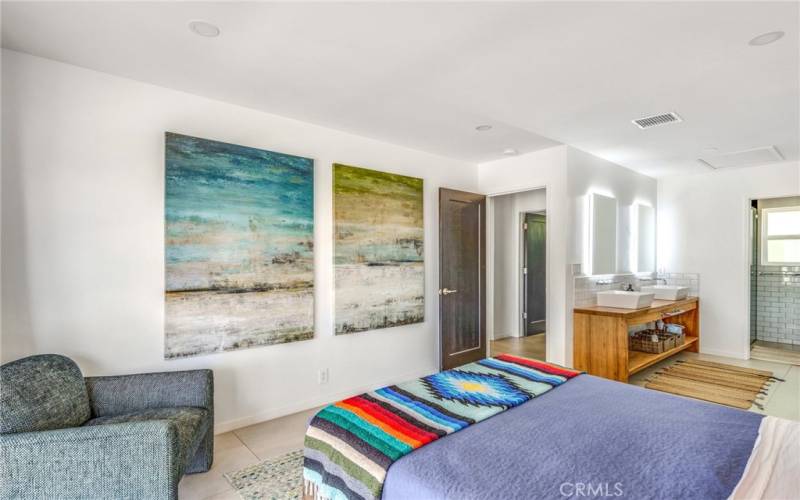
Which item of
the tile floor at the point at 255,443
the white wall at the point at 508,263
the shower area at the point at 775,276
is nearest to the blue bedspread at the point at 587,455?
the tile floor at the point at 255,443

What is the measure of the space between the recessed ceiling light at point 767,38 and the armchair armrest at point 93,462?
11.1 feet

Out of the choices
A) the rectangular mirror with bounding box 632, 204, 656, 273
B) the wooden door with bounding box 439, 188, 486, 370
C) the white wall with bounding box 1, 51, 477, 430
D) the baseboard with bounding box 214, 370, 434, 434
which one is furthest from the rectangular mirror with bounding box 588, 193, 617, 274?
the white wall with bounding box 1, 51, 477, 430

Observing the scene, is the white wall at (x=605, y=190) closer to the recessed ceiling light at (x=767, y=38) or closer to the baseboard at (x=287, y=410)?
the recessed ceiling light at (x=767, y=38)

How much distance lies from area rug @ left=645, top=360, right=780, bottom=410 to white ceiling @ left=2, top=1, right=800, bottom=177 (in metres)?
2.36

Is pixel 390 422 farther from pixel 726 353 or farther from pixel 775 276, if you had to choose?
pixel 775 276

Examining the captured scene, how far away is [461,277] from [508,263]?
224 centimetres

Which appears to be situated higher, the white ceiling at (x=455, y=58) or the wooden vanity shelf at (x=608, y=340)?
the white ceiling at (x=455, y=58)

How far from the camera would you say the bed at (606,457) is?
124 cm

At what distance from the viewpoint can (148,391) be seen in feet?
7.47

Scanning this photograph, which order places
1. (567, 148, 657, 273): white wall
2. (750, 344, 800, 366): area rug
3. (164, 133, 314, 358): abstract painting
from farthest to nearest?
1. (750, 344, 800, 366): area rug
2. (567, 148, 657, 273): white wall
3. (164, 133, 314, 358): abstract painting

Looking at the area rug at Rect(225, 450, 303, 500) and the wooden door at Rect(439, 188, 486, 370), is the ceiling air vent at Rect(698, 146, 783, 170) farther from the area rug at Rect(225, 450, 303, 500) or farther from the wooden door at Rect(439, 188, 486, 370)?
the area rug at Rect(225, 450, 303, 500)

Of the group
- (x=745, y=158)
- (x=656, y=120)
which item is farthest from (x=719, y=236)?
(x=656, y=120)

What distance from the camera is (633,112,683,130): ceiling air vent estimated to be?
3271 millimetres

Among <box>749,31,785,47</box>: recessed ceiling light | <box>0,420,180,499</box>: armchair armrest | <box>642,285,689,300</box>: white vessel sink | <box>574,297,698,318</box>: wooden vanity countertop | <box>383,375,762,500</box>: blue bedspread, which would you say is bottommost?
<box>0,420,180,499</box>: armchair armrest
